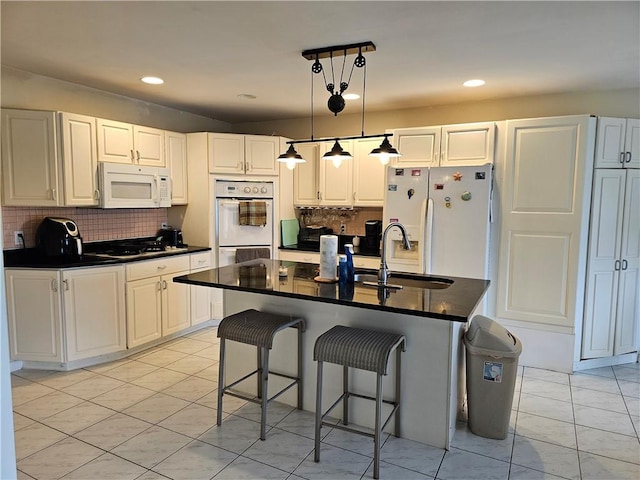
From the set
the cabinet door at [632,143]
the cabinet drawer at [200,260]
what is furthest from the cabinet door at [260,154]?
the cabinet door at [632,143]

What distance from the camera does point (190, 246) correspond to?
15.3 feet

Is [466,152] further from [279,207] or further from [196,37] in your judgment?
[196,37]

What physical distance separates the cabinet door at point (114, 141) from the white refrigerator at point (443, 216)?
2487 mm

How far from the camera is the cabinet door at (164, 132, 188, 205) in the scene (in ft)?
14.6

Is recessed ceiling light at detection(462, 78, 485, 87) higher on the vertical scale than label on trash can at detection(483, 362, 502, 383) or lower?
higher

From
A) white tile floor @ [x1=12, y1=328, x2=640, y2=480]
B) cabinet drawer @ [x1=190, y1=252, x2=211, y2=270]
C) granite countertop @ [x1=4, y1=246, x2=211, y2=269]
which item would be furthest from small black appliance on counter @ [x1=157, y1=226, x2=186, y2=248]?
white tile floor @ [x1=12, y1=328, x2=640, y2=480]

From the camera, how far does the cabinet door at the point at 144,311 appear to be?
12.4 ft

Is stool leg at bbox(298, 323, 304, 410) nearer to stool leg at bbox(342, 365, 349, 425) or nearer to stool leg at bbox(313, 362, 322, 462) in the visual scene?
stool leg at bbox(342, 365, 349, 425)

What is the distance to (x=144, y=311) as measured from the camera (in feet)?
12.7

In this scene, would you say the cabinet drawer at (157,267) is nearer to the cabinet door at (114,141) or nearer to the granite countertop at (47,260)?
the granite countertop at (47,260)

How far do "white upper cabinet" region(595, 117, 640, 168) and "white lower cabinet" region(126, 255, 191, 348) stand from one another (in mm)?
3877

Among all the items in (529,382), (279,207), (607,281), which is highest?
(279,207)

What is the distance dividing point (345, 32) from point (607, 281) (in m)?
2.98

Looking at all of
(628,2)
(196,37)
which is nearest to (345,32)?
(196,37)
